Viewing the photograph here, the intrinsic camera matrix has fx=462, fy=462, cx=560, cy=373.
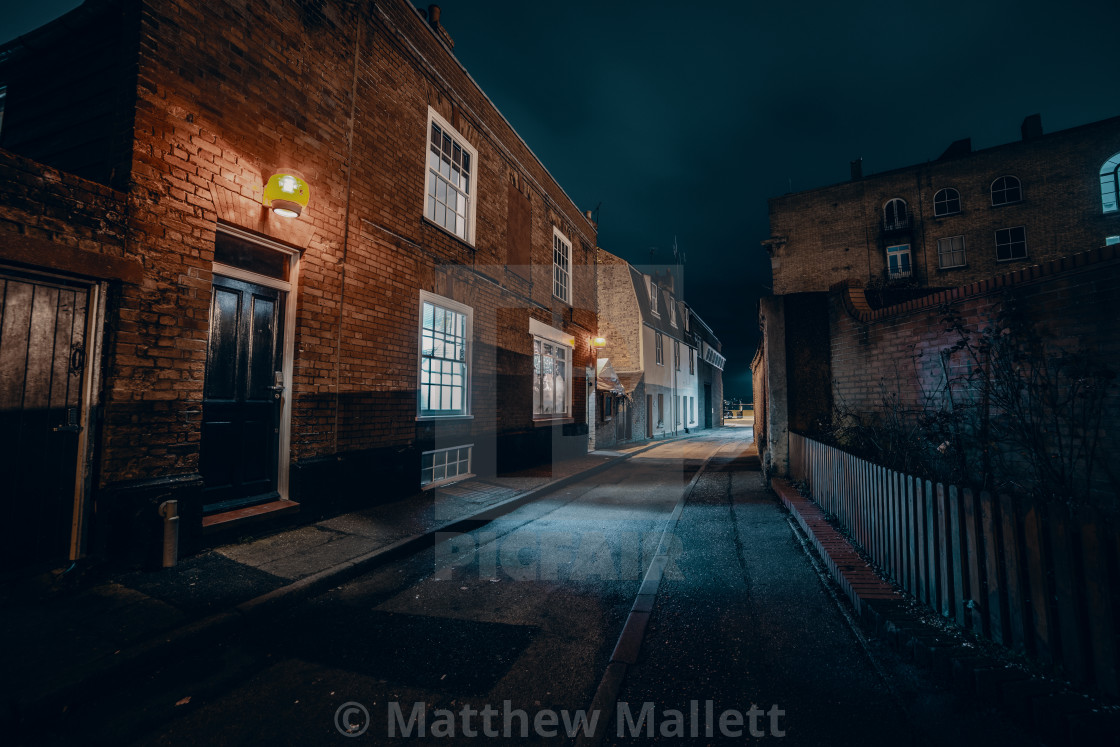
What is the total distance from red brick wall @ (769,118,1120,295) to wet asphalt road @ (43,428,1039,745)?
18.1 m

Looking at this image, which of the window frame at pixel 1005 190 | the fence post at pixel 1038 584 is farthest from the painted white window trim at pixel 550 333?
the window frame at pixel 1005 190

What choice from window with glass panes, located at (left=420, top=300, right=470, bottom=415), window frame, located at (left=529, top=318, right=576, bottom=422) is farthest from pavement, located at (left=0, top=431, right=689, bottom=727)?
window frame, located at (left=529, top=318, right=576, bottom=422)

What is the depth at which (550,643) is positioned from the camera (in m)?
3.07

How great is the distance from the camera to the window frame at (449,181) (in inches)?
297

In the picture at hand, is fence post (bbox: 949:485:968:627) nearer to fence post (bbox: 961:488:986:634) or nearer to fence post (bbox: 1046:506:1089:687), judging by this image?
fence post (bbox: 961:488:986:634)

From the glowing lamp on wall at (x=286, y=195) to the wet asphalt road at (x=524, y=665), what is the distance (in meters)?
3.93

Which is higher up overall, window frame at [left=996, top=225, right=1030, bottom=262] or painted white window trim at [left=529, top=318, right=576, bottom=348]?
window frame at [left=996, top=225, right=1030, bottom=262]

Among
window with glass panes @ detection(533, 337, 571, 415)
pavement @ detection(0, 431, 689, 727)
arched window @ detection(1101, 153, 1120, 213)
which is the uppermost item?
arched window @ detection(1101, 153, 1120, 213)

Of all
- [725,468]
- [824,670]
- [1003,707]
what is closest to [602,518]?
[824,670]

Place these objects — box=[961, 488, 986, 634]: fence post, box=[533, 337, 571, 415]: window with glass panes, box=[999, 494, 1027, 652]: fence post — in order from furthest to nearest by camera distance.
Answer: box=[533, 337, 571, 415]: window with glass panes, box=[961, 488, 986, 634]: fence post, box=[999, 494, 1027, 652]: fence post

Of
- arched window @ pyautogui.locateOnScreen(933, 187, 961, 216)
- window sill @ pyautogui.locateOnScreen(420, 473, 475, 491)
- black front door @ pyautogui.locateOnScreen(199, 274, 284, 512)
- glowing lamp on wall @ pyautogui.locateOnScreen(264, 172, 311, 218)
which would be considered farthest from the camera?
arched window @ pyautogui.locateOnScreen(933, 187, 961, 216)

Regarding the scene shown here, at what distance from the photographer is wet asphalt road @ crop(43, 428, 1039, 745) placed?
7.41ft

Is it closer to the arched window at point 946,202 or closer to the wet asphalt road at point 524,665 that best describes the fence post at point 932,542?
the wet asphalt road at point 524,665

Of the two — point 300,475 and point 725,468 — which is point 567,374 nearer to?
point 725,468
